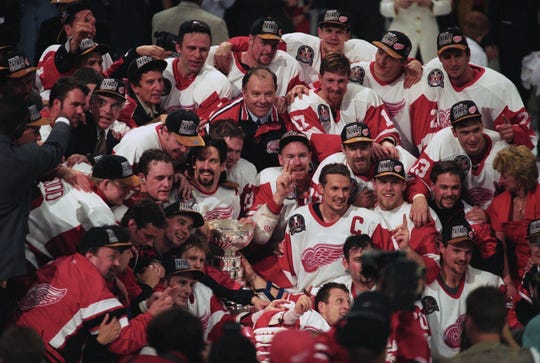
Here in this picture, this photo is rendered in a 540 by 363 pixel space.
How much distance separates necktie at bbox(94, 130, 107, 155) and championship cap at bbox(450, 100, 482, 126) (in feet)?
8.92

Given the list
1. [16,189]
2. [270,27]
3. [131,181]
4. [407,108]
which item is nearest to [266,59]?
[270,27]

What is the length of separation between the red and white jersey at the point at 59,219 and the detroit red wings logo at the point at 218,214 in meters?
1.23

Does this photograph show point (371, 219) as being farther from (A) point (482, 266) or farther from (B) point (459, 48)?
(B) point (459, 48)

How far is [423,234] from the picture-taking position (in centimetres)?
930

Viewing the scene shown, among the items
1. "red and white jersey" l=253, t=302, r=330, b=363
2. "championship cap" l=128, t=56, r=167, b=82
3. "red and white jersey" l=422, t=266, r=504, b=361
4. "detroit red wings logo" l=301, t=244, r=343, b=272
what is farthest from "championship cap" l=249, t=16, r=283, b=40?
"red and white jersey" l=253, t=302, r=330, b=363

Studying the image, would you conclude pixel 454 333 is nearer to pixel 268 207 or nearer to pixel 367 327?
pixel 268 207

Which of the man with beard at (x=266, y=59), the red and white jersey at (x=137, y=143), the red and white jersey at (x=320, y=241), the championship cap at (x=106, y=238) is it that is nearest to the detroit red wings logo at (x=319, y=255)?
the red and white jersey at (x=320, y=241)

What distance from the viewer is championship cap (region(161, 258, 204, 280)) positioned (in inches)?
329

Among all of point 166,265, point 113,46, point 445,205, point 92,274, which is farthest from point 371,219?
point 113,46

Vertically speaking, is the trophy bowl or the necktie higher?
the necktie

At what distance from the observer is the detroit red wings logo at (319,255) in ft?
30.0

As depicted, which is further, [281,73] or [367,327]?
[281,73]

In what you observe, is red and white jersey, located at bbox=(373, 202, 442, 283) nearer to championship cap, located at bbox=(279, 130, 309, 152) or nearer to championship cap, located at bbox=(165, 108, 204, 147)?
championship cap, located at bbox=(279, 130, 309, 152)

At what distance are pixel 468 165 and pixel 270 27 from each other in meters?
2.00
